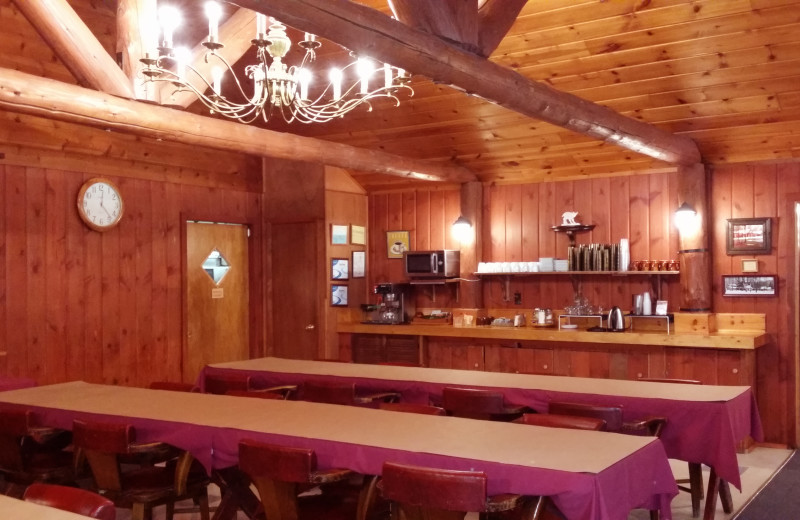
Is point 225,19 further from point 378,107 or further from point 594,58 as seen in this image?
point 594,58

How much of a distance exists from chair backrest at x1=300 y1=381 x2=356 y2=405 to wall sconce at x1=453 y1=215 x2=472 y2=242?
3638mm

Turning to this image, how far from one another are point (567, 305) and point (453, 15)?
4690 mm

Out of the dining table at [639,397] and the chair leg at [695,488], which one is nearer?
the dining table at [639,397]

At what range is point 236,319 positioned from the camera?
9062 mm

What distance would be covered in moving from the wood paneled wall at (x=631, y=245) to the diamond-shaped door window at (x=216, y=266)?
181 cm

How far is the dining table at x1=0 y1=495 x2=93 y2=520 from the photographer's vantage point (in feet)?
8.74

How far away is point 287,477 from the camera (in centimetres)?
345

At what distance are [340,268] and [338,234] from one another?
392 mm

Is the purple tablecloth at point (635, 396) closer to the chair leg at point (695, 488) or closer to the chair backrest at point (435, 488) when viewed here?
the chair leg at point (695, 488)

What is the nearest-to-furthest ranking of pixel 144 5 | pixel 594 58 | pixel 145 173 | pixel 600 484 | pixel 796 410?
pixel 600 484, pixel 144 5, pixel 594 58, pixel 796 410, pixel 145 173

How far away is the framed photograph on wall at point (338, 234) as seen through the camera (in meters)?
9.12

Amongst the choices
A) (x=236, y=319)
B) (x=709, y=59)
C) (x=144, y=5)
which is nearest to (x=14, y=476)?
(x=144, y=5)

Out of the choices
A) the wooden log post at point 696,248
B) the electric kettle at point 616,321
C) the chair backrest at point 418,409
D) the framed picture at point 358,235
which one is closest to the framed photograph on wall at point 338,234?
the framed picture at point 358,235

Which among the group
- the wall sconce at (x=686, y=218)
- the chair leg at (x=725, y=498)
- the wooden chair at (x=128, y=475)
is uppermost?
the wall sconce at (x=686, y=218)
